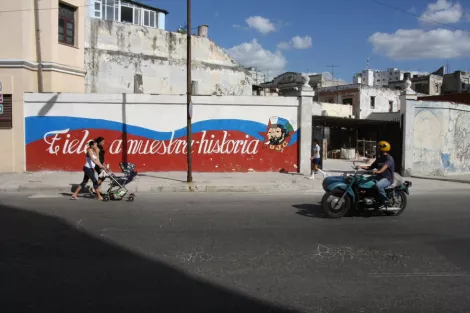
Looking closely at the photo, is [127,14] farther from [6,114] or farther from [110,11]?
[6,114]

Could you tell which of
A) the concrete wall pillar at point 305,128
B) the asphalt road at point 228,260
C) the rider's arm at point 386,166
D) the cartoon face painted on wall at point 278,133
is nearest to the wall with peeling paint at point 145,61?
the cartoon face painted on wall at point 278,133

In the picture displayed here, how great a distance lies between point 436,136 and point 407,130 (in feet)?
5.29

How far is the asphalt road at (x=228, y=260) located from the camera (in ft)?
14.1

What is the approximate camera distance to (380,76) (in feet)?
246

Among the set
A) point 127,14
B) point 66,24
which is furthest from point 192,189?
point 127,14

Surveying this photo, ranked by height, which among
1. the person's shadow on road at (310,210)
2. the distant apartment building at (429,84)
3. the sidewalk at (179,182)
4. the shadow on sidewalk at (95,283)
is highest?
the distant apartment building at (429,84)

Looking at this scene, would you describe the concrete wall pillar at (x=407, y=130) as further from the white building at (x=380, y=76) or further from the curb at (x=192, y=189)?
the white building at (x=380, y=76)

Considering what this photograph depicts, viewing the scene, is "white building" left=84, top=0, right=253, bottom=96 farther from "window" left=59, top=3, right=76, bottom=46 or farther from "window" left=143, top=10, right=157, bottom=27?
"window" left=59, top=3, right=76, bottom=46

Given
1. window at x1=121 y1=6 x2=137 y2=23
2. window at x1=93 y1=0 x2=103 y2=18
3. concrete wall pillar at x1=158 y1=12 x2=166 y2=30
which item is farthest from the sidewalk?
concrete wall pillar at x1=158 y1=12 x2=166 y2=30

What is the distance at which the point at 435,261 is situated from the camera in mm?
5738

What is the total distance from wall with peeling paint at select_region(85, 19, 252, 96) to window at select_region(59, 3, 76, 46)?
526cm

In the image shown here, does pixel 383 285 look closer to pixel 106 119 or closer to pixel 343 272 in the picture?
pixel 343 272

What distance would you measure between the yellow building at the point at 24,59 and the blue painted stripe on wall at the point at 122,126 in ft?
1.63

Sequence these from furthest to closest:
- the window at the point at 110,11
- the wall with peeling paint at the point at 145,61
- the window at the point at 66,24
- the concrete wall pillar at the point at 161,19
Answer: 1. the concrete wall pillar at the point at 161,19
2. the window at the point at 110,11
3. the wall with peeling paint at the point at 145,61
4. the window at the point at 66,24
